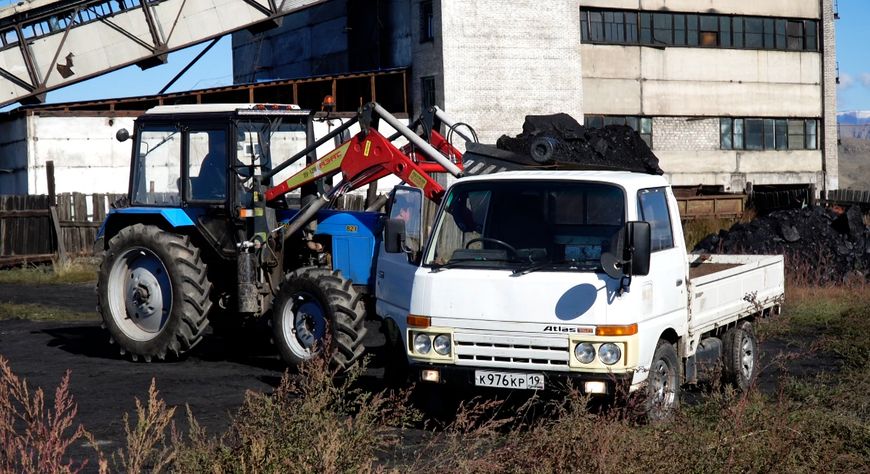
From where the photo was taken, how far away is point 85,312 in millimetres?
18812

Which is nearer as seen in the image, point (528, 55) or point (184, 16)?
point (184, 16)

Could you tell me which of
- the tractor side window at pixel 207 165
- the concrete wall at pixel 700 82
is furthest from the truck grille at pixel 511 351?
the concrete wall at pixel 700 82

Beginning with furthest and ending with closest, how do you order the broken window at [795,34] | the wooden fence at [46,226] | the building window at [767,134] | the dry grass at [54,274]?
the broken window at [795,34] < the building window at [767,134] < the wooden fence at [46,226] < the dry grass at [54,274]

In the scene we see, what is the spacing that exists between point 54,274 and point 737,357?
18.0 m

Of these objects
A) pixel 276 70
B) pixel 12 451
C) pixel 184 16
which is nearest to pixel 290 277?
pixel 12 451

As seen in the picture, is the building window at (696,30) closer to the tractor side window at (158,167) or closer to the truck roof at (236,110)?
the truck roof at (236,110)

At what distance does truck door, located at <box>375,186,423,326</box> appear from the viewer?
31.9 feet

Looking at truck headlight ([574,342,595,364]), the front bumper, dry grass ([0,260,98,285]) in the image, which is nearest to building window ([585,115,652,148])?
dry grass ([0,260,98,285])

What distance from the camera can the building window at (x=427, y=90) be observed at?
112ft

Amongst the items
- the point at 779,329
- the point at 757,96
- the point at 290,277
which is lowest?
the point at 779,329

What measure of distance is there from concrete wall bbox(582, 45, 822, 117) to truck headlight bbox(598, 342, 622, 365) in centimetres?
2888

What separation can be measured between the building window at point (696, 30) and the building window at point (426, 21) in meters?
5.33

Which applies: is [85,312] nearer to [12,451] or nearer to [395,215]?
[395,215]

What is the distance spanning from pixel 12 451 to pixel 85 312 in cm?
1411
